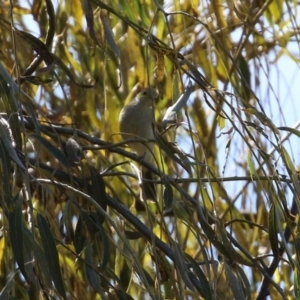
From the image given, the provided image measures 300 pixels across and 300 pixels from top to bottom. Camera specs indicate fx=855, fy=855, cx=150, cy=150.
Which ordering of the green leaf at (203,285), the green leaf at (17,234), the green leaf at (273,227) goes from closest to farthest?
the green leaf at (17,234), the green leaf at (203,285), the green leaf at (273,227)

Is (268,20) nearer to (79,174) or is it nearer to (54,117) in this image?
(54,117)

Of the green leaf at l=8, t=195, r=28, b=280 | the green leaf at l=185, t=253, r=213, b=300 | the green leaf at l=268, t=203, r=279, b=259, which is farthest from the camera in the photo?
the green leaf at l=268, t=203, r=279, b=259

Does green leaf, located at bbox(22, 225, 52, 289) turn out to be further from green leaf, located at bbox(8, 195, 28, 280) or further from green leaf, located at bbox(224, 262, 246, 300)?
green leaf, located at bbox(224, 262, 246, 300)

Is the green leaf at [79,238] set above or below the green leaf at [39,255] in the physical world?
above

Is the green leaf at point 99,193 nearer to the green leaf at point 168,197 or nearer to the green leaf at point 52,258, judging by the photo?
the green leaf at point 168,197

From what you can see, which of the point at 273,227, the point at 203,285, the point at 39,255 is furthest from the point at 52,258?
the point at 273,227

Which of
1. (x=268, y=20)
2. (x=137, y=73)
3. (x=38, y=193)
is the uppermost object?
(x=268, y=20)

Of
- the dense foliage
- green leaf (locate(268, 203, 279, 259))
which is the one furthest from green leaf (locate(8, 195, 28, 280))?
green leaf (locate(268, 203, 279, 259))

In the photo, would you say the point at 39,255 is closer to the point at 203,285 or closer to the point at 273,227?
the point at 203,285

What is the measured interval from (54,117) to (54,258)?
3.60 ft

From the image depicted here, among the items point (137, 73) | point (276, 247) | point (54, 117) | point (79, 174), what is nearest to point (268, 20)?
point (137, 73)

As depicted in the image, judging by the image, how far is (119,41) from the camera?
2.38 meters

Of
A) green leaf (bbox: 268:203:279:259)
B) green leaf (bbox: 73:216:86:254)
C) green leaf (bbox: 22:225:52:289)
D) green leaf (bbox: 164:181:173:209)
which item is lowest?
green leaf (bbox: 22:225:52:289)

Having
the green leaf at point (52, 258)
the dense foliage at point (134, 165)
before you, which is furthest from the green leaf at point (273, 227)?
the green leaf at point (52, 258)
